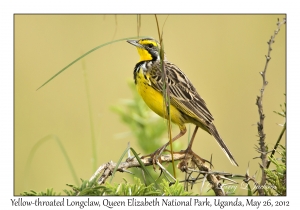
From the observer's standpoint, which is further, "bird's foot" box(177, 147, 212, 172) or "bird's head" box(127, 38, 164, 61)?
"bird's head" box(127, 38, 164, 61)

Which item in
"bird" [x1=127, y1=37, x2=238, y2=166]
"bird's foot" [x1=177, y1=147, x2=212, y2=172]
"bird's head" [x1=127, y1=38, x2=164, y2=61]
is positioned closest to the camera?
"bird's foot" [x1=177, y1=147, x2=212, y2=172]

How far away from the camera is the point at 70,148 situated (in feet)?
21.7

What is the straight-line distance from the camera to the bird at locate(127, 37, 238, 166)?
4559 mm

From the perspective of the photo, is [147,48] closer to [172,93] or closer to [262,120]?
[172,93]

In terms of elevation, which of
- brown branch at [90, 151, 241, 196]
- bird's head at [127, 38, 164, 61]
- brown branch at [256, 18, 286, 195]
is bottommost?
brown branch at [90, 151, 241, 196]

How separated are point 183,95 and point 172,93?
0.11 meters

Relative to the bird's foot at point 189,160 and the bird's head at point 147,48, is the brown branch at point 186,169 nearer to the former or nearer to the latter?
the bird's foot at point 189,160

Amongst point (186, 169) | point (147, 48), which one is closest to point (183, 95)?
point (147, 48)

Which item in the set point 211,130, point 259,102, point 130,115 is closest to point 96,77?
point 130,115

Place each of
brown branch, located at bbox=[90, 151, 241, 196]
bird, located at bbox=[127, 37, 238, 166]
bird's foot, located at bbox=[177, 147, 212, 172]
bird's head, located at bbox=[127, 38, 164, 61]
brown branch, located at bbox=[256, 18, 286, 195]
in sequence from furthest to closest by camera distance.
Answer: bird's head, located at bbox=[127, 38, 164, 61] < bird, located at bbox=[127, 37, 238, 166] < bird's foot, located at bbox=[177, 147, 212, 172] < brown branch, located at bbox=[256, 18, 286, 195] < brown branch, located at bbox=[90, 151, 241, 196]

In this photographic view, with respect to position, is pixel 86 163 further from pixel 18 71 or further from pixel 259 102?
pixel 259 102

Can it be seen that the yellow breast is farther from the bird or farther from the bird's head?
the bird's head

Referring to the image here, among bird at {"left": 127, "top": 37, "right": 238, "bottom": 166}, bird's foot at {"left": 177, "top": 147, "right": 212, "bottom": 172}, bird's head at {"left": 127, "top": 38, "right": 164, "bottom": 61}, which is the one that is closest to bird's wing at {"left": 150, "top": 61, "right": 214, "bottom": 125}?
bird at {"left": 127, "top": 37, "right": 238, "bottom": 166}
